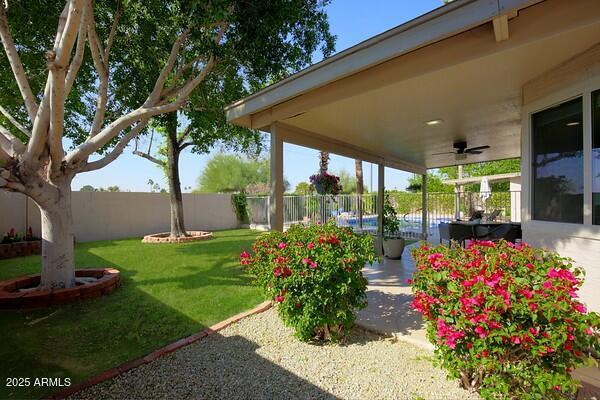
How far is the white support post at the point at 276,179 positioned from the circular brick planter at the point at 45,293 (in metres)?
2.97

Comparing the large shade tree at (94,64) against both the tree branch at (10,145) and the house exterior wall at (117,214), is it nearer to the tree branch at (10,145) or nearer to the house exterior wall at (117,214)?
the tree branch at (10,145)

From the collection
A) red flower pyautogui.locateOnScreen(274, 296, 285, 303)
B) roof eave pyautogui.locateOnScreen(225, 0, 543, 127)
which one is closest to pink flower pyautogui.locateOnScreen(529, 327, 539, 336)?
red flower pyautogui.locateOnScreen(274, 296, 285, 303)

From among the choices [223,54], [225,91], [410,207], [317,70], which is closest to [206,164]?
[410,207]

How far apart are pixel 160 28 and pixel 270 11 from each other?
2.65 m

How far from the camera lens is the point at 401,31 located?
2.91 metres

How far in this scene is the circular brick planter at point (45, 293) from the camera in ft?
14.0

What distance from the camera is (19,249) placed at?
7977mm

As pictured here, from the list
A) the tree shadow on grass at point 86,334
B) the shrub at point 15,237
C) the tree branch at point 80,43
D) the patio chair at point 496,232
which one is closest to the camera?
the tree shadow on grass at point 86,334

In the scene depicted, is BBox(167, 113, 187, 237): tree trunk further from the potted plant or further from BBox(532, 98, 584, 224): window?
BBox(532, 98, 584, 224): window

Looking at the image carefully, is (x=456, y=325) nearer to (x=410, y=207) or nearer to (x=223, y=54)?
(x=223, y=54)

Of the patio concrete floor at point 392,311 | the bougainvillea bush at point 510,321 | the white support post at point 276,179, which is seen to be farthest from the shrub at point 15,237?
the bougainvillea bush at point 510,321

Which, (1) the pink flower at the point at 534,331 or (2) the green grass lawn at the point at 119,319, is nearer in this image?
(1) the pink flower at the point at 534,331

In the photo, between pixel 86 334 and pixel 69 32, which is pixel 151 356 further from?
pixel 69 32

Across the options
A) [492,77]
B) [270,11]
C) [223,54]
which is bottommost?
[492,77]
